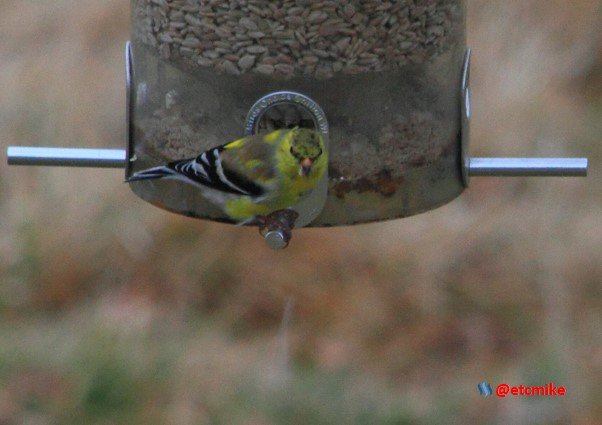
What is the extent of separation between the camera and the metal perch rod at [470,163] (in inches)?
130

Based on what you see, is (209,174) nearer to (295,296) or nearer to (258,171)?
(258,171)

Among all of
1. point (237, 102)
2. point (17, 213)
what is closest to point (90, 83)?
point (17, 213)

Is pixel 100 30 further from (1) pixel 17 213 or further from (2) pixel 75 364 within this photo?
(2) pixel 75 364

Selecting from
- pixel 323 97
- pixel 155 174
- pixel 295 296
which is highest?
pixel 323 97

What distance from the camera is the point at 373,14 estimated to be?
326 centimetres

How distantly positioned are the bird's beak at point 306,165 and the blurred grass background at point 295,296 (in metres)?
2.47

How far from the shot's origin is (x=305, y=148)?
3105 millimetres

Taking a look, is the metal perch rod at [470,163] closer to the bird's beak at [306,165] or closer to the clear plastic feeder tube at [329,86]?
the clear plastic feeder tube at [329,86]

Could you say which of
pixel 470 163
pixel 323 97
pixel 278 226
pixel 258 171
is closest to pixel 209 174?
pixel 258 171

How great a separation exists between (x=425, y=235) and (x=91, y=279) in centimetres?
179

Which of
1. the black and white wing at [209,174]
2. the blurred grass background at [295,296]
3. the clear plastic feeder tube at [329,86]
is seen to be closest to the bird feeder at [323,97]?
the clear plastic feeder tube at [329,86]

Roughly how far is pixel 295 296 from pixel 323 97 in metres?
3.06

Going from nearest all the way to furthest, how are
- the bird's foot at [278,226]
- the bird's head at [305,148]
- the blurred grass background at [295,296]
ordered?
the bird's foot at [278,226] → the bird's head at [305,148] → the blurred grass background at [295,296]

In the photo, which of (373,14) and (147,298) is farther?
(147,298)
